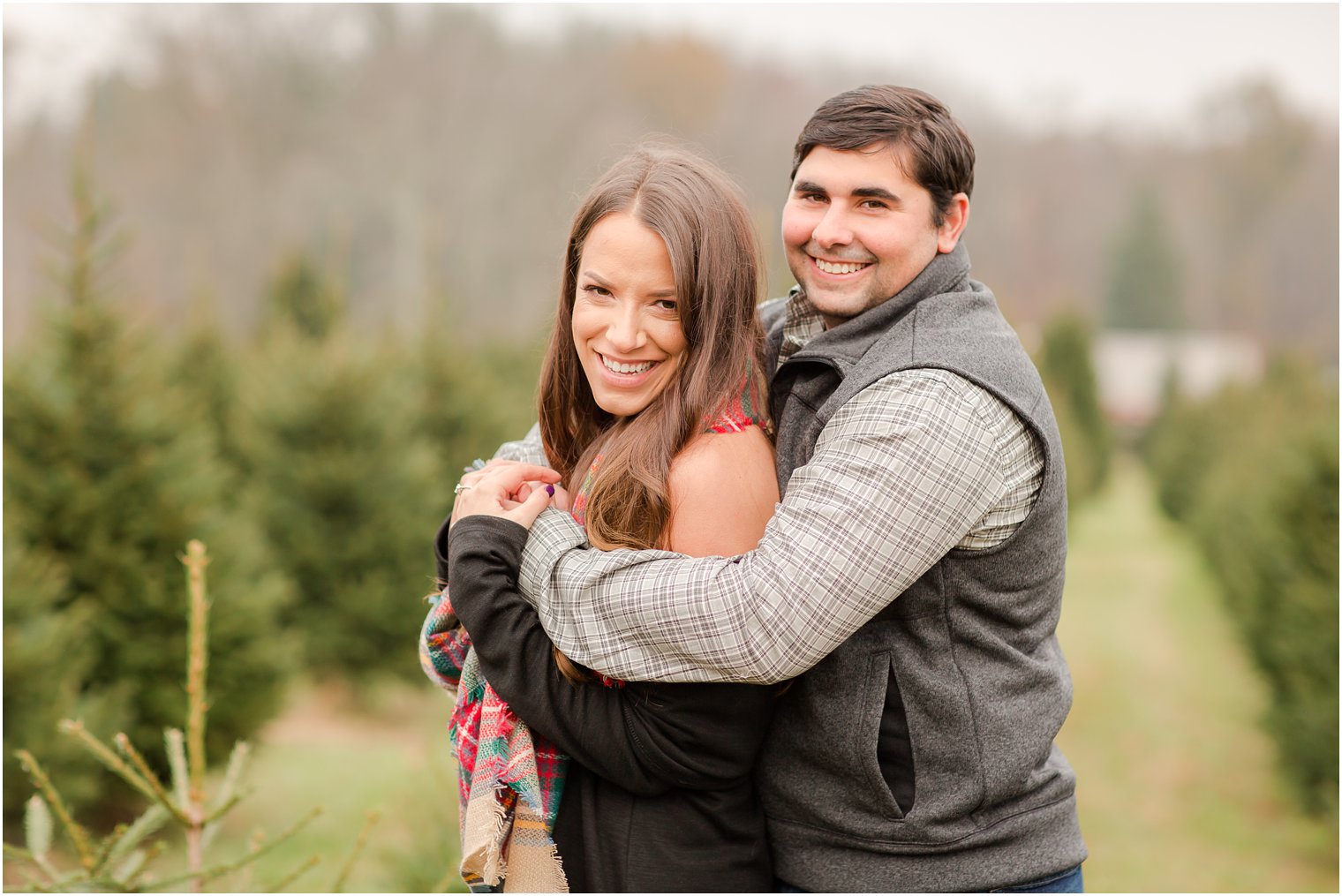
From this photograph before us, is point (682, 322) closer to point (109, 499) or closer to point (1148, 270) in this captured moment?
point (109, 499)

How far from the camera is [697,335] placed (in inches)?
85.6

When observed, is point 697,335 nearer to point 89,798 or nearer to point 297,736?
point 89,798

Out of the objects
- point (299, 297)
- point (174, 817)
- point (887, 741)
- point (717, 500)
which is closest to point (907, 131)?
point (717, 500)

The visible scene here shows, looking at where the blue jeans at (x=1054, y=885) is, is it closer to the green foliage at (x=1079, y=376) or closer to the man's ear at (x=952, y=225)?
the man's ear at (x=952, y=225)

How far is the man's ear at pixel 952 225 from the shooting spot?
7.29 feet

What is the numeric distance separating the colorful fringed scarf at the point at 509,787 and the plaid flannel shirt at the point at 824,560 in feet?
0.67

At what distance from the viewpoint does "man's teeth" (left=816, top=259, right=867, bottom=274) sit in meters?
2.21

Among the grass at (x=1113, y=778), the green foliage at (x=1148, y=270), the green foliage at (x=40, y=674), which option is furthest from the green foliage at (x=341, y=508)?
the green foliage at (x=1148, y=270)

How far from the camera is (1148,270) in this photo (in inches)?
1806

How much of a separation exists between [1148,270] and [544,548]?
161 ft

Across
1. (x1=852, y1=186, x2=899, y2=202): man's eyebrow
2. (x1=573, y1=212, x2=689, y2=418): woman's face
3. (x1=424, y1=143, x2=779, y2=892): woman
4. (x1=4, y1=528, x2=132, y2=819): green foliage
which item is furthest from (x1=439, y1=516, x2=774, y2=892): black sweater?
(x1=4, y1=528, x2=132, y2=819): green foliage

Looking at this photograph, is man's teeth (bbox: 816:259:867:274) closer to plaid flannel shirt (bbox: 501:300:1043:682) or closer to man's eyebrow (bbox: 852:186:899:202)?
man's eyebrow (bbox: 852:186:899:202)

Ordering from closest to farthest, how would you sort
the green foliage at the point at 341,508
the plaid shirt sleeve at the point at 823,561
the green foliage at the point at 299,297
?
the plaid shirt sleeve at the point at 823,561
the green foliage at the point at 341,508
the green foliage at the point at 299,297

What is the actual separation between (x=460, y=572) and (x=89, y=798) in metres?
4.84
